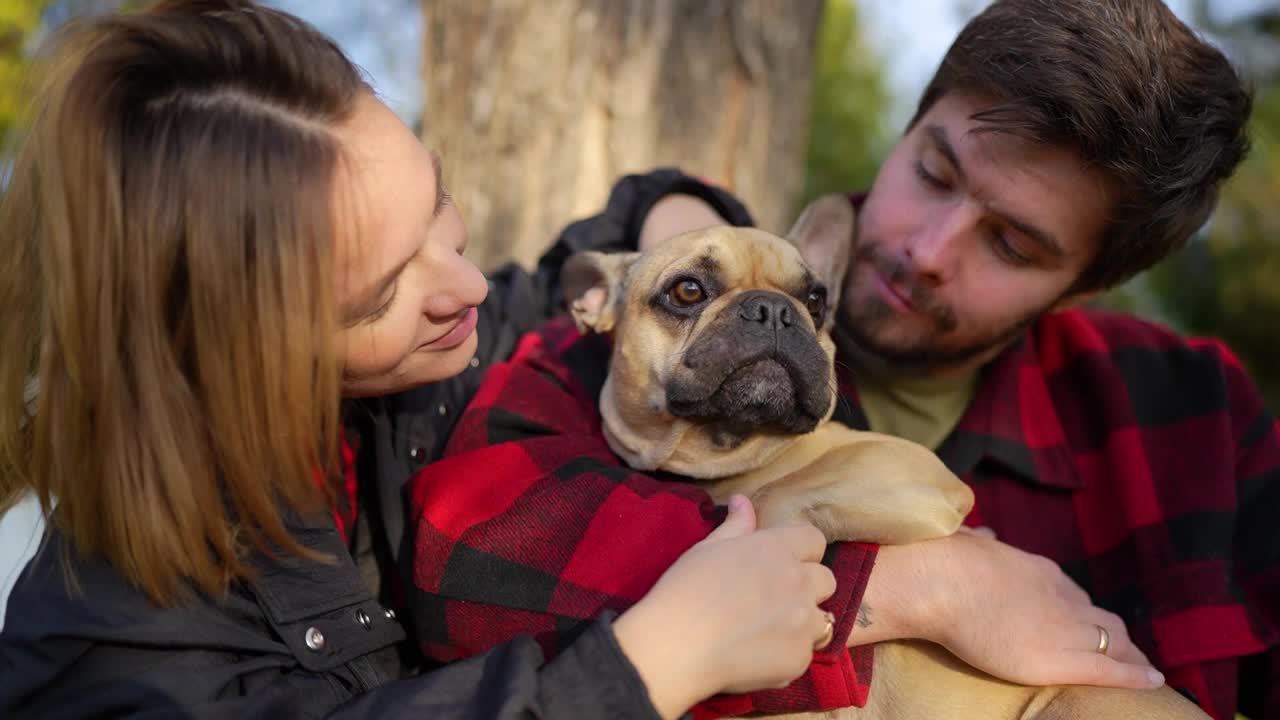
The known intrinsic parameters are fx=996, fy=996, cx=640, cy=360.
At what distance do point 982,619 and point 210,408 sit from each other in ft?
4.67

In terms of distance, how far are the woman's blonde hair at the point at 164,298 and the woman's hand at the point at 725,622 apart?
2.04ft

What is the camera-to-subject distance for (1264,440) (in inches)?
101

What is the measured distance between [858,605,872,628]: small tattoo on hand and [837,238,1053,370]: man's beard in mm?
908

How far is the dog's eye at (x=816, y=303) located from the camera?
2.45m

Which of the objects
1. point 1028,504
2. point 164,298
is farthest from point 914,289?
point 164,298

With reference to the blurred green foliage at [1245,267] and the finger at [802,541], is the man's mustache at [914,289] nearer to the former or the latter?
the finger at [802,541]

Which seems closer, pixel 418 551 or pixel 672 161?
pixel 418 551

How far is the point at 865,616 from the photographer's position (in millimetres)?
1831

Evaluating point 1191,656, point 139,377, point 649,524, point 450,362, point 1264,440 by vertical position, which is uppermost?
point 139,377

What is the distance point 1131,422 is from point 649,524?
1.45m

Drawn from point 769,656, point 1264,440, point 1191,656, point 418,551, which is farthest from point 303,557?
point 1264,440

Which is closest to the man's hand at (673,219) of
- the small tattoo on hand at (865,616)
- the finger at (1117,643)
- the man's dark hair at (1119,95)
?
the man's dark hair at (1119,95)

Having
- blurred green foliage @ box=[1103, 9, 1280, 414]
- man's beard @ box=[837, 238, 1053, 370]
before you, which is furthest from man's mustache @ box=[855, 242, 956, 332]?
blurred green foliage @ box=[1103, 9, 1280, 414]

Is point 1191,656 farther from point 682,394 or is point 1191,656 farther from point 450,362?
point 450,362
